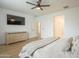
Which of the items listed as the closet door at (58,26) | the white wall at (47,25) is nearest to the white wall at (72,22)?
the white wall at (47,25)

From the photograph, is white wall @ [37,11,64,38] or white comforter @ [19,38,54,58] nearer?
white comforter @ [19,38,54,58]

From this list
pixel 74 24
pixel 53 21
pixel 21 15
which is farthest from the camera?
pixel 53 21

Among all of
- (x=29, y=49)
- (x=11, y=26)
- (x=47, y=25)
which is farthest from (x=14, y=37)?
(x=29, y=49)

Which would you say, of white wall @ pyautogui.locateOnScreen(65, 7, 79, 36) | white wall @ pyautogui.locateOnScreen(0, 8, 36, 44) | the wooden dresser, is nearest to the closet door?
white wall @ pyautogui.locateOnScreen(65, 7, 79, 36)

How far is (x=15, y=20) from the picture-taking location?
6938 millimetres

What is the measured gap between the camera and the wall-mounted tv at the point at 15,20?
6461 mm

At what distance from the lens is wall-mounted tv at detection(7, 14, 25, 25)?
646 cm

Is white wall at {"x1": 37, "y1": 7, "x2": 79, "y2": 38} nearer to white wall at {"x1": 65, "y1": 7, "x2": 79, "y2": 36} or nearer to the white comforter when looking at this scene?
white wall at {"x1": 65, "y1": 7, "x2": 79, "y2": 36}

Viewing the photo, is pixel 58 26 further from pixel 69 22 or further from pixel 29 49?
pixel 29 49

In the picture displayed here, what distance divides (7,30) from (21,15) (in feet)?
6.11

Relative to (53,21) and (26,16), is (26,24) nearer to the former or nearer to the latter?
(26,16)

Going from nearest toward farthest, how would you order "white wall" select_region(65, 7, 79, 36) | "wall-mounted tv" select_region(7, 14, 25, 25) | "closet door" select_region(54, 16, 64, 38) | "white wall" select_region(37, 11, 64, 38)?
"wall-mounted tv" select_region(7, 14, 25, 25) → "white wall" select_region(65, 7, 79, 36) → "white wall" select_region(37, 11, 64, 38) → "closet door" select_region(54, 16, 64, 38)

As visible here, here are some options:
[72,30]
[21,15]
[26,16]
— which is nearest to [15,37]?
[21,15]

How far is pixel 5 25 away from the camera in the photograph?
6.19 m
